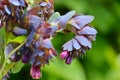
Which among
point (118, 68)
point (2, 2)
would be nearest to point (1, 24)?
point (2, 2)

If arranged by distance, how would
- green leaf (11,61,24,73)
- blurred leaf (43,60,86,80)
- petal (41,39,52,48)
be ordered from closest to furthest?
petal (41,39,52,48), green leaf (11,61,24,73), blurred leaf (43,60,86,80)

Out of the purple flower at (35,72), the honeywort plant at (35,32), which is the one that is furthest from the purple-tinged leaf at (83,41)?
the purple flower at (35,72)

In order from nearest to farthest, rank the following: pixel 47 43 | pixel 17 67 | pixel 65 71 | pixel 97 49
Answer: pixel 47 43, pixel 17 67, pixel 65 71, pixel 97 49

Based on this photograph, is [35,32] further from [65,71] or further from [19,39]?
[65,71]

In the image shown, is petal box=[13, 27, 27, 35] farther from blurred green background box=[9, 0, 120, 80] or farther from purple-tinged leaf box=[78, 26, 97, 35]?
blurred green background box=[9, 0, 120, 80]

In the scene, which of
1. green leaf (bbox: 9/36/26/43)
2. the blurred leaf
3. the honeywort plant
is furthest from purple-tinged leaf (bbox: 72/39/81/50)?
the blurred leaf

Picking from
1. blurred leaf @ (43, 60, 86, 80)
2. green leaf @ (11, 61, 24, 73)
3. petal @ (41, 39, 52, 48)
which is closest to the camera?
petal @ (41, 39, 52, 48)

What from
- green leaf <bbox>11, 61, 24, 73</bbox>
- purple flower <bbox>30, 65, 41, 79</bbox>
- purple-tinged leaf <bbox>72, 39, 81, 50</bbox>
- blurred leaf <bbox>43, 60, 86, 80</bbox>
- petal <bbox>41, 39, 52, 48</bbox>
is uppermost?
petal <bbox>41, 39, 52, 48</bbox>

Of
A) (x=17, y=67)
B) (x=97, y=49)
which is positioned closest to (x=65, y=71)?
(x=97, y=49)
